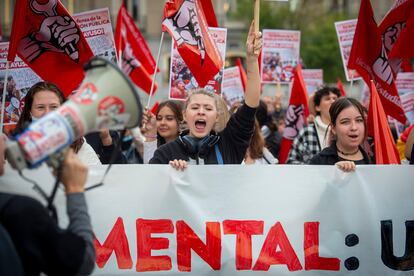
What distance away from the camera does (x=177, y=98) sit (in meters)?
5.88

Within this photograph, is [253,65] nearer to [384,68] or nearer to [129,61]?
[384,68]

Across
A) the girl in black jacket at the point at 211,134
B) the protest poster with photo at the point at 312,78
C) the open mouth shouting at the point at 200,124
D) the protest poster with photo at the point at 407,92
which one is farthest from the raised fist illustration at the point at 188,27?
the protest poster with photo at the point at 312,78

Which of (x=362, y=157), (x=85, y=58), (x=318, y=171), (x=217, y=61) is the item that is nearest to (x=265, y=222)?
(x=318, y=171)

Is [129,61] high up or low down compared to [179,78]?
up

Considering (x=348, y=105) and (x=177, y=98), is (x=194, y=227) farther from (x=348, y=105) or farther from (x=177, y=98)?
(x=177, y=98)

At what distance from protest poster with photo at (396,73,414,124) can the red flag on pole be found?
1569 mm

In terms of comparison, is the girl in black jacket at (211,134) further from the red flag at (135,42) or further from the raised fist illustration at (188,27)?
the red flag at (135,42)

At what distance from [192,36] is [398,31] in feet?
5.93

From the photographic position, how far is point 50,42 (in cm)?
518

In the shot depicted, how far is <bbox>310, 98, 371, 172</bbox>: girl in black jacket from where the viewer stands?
4.41 m

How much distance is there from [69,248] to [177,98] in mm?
3497

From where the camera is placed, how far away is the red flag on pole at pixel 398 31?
5.55 metres

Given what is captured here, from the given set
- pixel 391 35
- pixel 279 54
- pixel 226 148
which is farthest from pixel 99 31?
pixel 279 54

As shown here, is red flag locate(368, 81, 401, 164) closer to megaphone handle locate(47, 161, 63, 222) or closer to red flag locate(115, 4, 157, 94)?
megaphone handle locate(47, 161, 63, 222)
